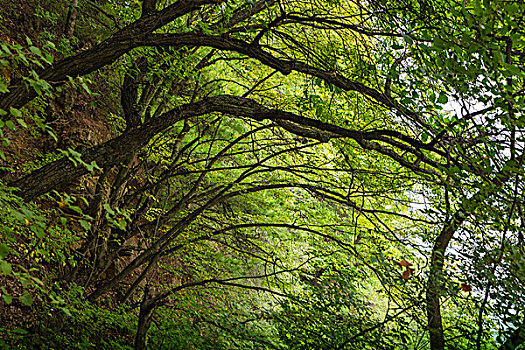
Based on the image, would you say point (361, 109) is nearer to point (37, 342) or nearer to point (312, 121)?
point (312, 121)

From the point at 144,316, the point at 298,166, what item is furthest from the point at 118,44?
the point at 144,316

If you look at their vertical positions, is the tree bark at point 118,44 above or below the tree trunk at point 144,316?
above

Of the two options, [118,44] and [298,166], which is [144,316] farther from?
[118,44]

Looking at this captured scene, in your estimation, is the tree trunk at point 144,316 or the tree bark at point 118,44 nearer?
the tree bark at point 118,44

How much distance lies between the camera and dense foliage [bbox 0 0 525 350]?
2.24 meters

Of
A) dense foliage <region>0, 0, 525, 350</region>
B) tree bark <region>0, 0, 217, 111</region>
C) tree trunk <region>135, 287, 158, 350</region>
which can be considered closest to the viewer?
dense foliage <region>0, 0, 525, 350</region>

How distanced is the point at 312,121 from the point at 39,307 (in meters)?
4.25

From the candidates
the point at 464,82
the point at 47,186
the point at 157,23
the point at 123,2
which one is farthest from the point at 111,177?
the point at 464,82

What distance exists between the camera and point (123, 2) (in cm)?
607

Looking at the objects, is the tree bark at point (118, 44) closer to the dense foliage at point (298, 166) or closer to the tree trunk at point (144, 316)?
the dense foliage at point (298, 166)

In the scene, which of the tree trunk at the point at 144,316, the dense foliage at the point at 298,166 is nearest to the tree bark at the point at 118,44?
the dense foliage at the point at 298,166

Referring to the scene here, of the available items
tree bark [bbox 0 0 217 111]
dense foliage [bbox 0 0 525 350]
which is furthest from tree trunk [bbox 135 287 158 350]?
tree bark [bbox 0 0 217 111]

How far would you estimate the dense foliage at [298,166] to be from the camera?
2238mm

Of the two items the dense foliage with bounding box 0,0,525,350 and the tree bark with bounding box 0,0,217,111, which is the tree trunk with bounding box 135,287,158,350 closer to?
the dense foliage with bounding box 0,0,525,350
